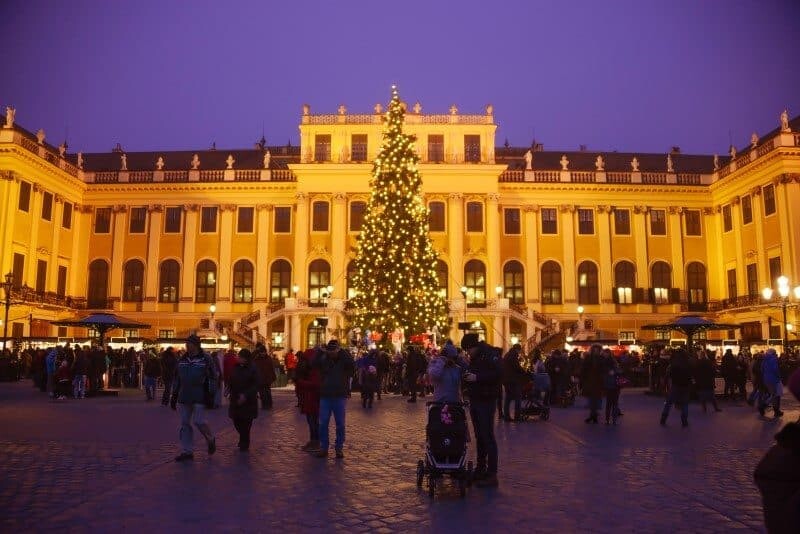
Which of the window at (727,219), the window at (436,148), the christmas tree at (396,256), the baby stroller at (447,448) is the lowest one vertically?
the baby stroller at (447,448)

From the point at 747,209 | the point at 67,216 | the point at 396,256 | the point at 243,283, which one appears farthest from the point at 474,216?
the point at 67,216

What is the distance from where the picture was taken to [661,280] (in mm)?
48594

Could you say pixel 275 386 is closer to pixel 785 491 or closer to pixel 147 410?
pixel 147 410

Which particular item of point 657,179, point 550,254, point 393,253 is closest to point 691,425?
point 393,253

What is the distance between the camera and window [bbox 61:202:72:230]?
46969 millimetres

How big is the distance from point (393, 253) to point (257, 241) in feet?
64.0

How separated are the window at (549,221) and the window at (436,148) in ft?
27.1

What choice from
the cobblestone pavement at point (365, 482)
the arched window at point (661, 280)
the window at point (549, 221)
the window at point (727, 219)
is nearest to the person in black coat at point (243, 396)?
the cobblestone pavement at point (365, 482)

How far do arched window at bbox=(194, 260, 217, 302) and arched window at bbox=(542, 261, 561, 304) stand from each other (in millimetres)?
22526

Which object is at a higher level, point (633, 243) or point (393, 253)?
point (633, 243)

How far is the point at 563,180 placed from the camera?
1914 inches

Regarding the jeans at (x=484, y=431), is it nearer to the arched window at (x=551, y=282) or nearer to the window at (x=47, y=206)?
the arched window at (x=551, y=282)

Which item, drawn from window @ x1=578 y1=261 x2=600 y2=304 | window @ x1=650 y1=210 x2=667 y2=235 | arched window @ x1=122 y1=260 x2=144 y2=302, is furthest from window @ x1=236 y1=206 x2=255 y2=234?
window @ x1=650 y1=210 x2=667 y2=235

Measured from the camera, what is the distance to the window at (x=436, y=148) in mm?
47094
